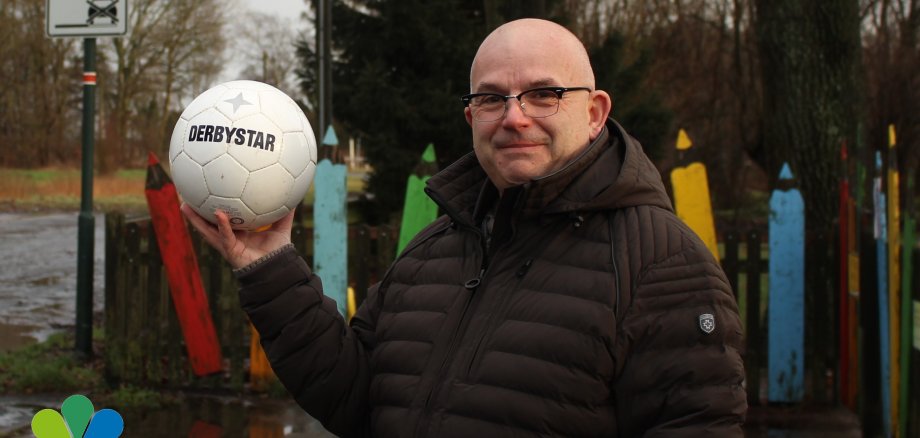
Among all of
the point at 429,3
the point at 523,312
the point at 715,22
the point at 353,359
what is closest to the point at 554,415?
the point at 523,312

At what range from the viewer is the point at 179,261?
622 centimetres

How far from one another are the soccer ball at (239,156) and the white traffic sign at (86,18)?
460cm

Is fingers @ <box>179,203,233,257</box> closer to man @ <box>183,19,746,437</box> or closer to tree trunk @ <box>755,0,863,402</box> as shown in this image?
man @ <box>183,19,746,437</box>

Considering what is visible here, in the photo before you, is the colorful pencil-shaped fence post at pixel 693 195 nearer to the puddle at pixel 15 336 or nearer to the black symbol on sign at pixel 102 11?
the black symbol on sign at pixel 102 11

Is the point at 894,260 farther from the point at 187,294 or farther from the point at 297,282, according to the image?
the point at 187,294

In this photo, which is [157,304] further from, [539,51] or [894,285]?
[539,51]

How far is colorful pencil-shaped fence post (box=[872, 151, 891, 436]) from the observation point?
15.6 feet

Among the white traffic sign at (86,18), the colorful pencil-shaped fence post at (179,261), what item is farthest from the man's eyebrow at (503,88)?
the white traffic sign at (86,18)

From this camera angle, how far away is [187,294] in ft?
20.4

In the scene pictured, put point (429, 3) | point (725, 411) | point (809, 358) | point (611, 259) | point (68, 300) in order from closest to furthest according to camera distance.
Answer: point (725, 411) → point (611, 259) → point (809, 358) → point (68, 300) → point (429, 3)

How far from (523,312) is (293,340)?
600 millimetres

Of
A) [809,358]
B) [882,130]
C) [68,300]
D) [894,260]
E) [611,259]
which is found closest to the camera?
[611,259]

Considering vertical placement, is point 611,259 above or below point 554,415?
above

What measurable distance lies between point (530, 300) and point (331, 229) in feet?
14.5
